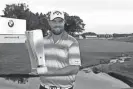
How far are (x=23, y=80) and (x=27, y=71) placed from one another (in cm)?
28

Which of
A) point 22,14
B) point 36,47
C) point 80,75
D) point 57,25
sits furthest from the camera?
point 22,14

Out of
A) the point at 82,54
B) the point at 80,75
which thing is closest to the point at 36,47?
the point at 80,75

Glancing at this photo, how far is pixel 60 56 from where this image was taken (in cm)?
328

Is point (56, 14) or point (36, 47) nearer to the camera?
point (36, 47)

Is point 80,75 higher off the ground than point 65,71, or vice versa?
point 65,71

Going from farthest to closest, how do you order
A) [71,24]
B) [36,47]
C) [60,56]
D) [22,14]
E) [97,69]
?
[22,14] → [71,24] → [97,69] → [60,56] → [36,47]

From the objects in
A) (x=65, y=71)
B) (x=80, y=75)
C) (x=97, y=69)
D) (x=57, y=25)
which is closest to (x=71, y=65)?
(x=65, y=71)

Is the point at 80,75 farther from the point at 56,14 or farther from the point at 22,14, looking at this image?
the point at 22,14

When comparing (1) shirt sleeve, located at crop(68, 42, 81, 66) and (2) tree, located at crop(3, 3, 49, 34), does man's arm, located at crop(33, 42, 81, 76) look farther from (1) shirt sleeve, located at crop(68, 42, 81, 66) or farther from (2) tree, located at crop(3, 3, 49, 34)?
(2) tree, located at crop(3, 3, 49, 34)

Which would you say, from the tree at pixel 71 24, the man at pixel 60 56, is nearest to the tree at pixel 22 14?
the tree at pixel 71 24

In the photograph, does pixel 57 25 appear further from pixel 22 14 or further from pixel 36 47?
pixel 22 14

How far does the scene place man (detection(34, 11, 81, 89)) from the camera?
3.20 meters

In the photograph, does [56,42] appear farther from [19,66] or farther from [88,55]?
[88,55]

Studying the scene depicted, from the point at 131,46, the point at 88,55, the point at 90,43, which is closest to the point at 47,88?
the point at 88,55
